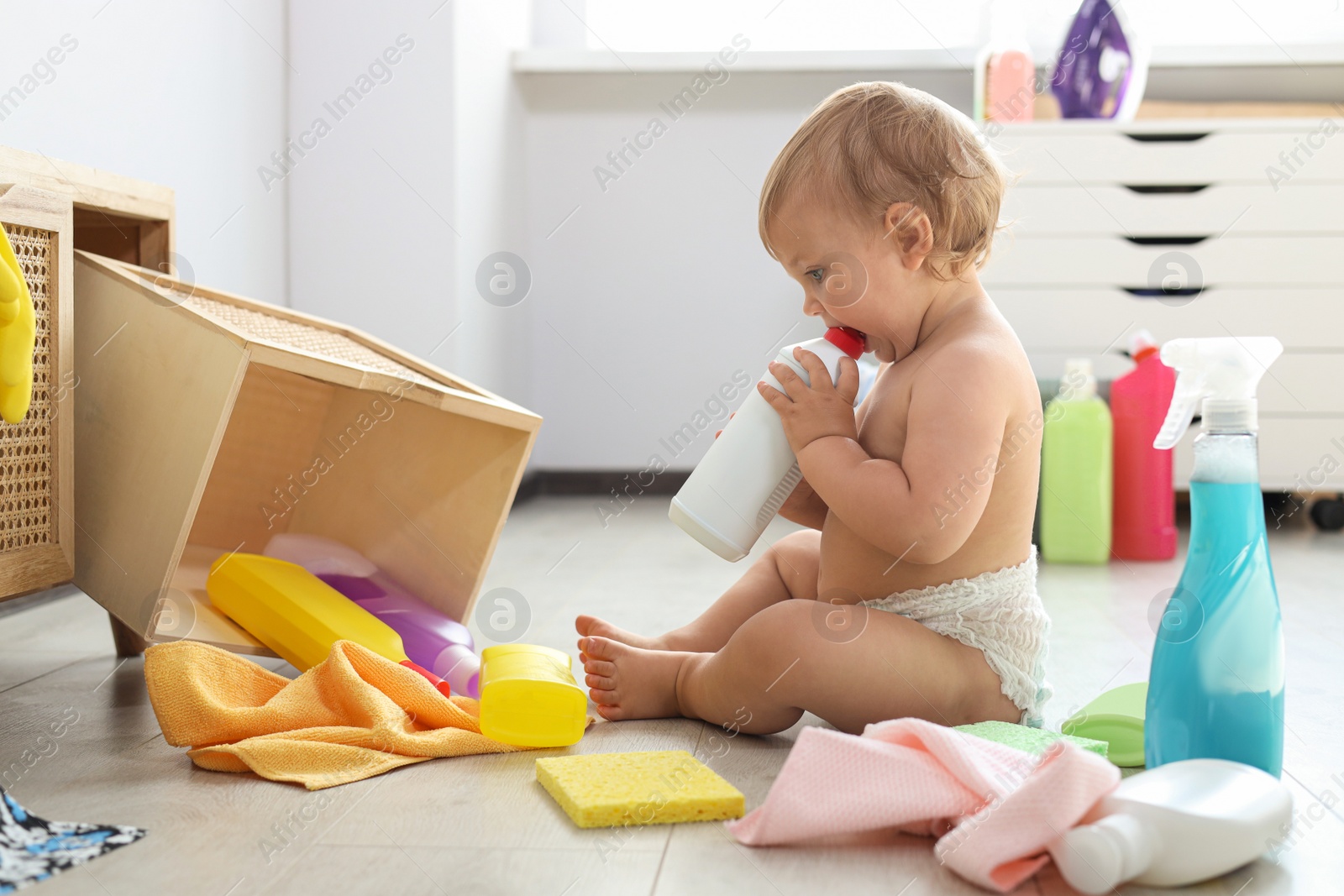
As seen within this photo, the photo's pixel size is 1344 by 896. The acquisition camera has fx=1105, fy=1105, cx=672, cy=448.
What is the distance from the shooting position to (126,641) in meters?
1.04

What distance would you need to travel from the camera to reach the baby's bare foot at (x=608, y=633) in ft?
3.00

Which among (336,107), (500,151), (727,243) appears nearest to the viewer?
(336,107)

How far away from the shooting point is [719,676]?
812 mm

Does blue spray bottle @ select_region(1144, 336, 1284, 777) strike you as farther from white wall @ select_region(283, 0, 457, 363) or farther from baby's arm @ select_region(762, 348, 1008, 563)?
white wall @ select_region(283, 0, 457, 363)

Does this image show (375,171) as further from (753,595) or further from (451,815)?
(451,815)

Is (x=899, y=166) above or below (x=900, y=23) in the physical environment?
below

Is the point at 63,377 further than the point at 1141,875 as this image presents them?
Yes

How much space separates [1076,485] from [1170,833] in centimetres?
127

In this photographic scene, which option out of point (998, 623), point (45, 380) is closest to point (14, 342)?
Answer: point (45, 380)

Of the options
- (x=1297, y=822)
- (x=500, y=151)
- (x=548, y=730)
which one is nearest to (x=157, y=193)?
(x=548, y=730)

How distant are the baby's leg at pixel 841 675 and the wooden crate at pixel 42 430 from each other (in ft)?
1.84

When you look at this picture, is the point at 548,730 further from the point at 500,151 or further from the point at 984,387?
the point at 500,151

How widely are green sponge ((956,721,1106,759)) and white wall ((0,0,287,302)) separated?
1.08 m

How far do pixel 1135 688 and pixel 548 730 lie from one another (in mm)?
428
